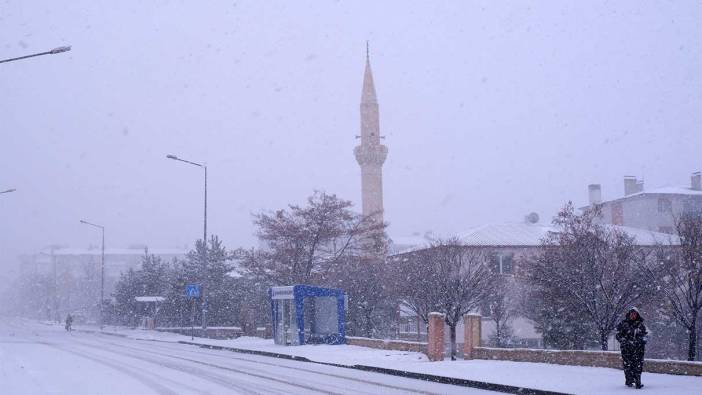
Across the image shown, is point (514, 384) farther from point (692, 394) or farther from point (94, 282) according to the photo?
point (94, 282)

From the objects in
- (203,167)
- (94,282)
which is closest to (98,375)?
(203,167)

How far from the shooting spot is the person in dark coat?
48.4 feet

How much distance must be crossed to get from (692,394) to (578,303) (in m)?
16.9

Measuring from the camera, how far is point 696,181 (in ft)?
252

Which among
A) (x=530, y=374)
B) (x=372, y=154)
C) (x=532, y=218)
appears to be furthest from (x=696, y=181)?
(x=530, y=374)

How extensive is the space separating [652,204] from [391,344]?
170 feet

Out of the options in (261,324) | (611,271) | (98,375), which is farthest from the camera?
(261,324)

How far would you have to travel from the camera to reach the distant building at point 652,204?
240ft

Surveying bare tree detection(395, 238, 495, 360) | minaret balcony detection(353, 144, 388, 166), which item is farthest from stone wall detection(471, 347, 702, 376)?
minaret balcony detection(353, 144, 388, 166)

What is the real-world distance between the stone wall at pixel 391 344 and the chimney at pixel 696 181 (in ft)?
177

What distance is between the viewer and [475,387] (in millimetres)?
16906

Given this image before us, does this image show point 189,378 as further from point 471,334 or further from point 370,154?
point 370,154

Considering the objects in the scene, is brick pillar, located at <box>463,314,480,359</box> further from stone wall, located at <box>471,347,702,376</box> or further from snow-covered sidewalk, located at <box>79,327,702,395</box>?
snow-covered sidewalk, located at <box>79,327,702,395</box>

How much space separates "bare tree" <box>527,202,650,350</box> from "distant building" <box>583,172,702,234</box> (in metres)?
42.7
